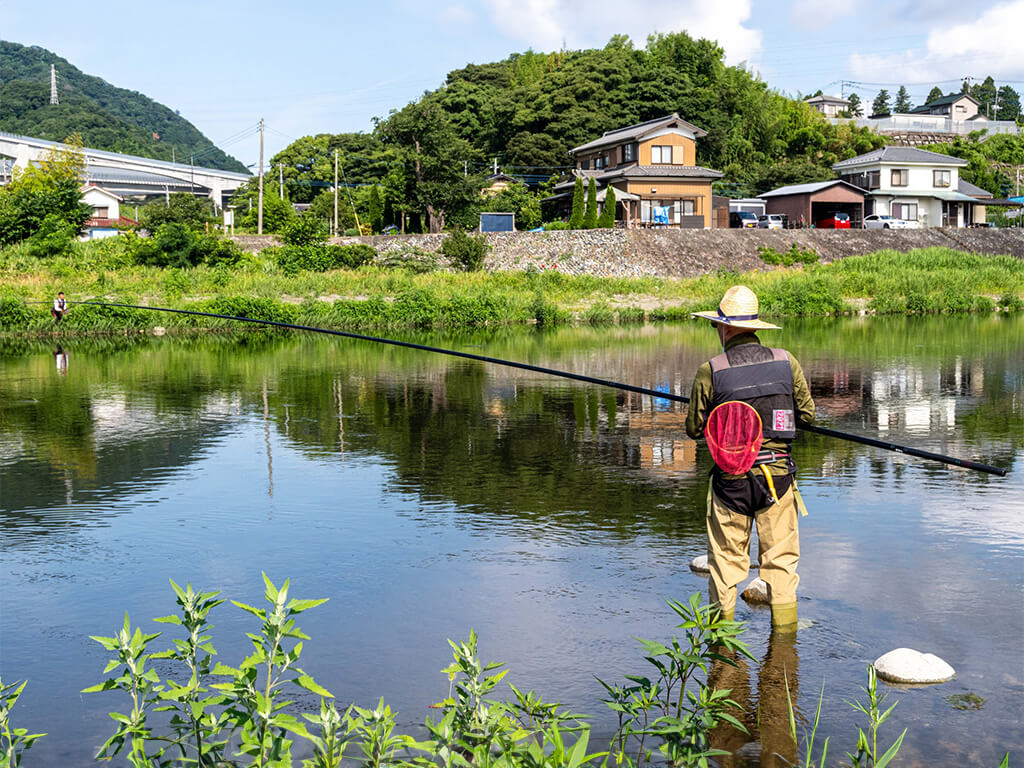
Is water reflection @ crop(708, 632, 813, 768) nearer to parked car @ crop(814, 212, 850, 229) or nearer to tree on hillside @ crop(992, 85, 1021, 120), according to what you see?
parked car @ crop(814, 212, 850, 229)

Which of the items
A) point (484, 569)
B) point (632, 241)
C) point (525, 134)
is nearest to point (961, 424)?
point (484, 569)

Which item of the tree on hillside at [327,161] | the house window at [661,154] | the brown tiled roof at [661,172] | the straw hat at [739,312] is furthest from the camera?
the tree on hillside at [327,161]

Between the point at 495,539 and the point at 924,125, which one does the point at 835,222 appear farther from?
the point at 495,539

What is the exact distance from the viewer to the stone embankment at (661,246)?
42562 mm

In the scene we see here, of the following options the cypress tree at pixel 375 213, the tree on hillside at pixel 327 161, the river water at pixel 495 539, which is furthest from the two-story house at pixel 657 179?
the river water at pixel 495 539

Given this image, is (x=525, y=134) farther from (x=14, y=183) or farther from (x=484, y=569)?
(x=484, y=569)

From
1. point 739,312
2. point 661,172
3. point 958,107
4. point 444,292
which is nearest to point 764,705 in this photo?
point 739,312

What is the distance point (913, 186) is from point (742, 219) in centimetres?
1302

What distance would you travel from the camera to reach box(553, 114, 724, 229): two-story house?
53.2 meters

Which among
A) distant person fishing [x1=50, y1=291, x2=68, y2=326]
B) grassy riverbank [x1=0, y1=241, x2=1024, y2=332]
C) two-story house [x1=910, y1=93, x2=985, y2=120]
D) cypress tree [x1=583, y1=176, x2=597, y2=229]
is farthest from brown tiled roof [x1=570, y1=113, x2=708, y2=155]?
two-story house [x1=910, y1=93, x2=985, y2=120]

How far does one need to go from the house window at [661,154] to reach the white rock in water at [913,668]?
2075 inches

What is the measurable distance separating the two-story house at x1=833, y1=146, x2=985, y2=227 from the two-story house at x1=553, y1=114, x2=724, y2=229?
11101 mm

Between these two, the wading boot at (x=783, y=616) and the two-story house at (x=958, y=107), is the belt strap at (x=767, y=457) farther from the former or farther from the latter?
the two-story house at (x=958, y=107)

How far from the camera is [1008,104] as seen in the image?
120 meters
